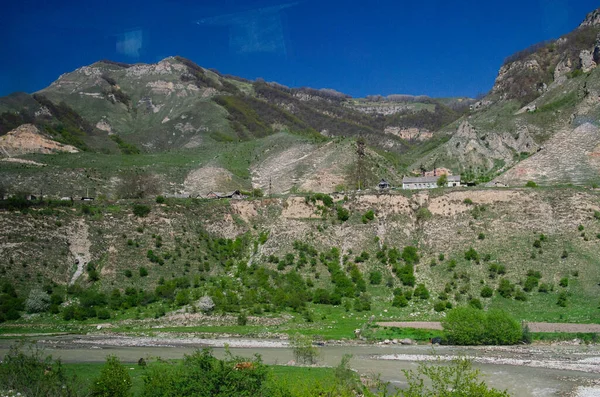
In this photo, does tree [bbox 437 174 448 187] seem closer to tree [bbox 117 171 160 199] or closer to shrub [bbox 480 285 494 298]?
shrub [bbox 480 285 494 298]

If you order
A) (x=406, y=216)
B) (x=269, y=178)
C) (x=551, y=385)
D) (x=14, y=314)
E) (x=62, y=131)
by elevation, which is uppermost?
(x=62, y=131)

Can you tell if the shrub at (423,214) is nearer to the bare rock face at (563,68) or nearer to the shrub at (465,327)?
the shrub at (465,327)

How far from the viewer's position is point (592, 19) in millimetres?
173625

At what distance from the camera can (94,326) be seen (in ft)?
187

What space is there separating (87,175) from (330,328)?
6244 centimetres

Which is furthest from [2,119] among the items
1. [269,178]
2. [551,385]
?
[551,385]

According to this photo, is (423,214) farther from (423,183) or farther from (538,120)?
(538,120)

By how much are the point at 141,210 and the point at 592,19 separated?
162307mm

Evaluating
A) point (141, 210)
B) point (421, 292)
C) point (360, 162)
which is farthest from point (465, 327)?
point (360, 162)

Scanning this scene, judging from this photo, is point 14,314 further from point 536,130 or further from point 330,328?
point 536,130

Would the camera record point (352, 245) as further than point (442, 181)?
No

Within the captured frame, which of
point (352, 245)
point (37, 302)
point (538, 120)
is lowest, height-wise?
point (37, 302)

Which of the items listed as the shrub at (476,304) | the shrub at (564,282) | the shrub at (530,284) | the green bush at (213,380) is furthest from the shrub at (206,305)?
the shrub at (564,282)

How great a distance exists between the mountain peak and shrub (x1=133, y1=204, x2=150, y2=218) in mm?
153433
